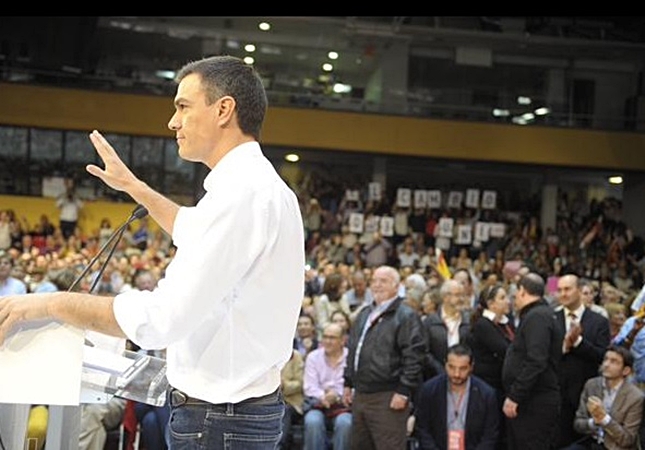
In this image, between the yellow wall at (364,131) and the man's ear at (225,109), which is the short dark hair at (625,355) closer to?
the man's ear at (225,109)

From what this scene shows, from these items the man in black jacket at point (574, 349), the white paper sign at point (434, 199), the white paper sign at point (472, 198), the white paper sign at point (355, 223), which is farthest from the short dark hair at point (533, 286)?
the white paper sign at point (472, 198)

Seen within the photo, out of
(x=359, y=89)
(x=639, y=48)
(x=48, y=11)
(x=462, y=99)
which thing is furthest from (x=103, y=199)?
(x=639, y=48)

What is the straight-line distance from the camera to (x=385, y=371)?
6.17 m

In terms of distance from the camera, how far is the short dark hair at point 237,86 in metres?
1.98

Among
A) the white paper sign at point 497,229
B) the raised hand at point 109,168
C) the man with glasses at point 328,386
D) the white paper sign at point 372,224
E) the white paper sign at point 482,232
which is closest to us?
the raised hand at point 109,168

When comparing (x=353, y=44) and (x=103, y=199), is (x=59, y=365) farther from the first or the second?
(x=353, y=44)

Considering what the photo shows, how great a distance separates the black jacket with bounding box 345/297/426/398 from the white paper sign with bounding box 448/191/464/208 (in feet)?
35.3

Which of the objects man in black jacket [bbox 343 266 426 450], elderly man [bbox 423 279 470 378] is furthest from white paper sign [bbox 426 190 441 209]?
man in black jacket [bbox 343 266 426 450]

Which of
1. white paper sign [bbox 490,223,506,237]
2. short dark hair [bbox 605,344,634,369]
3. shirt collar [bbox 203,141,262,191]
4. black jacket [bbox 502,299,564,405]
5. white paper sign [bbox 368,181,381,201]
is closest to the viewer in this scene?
shirt collar [bbox 203,141,262,191]

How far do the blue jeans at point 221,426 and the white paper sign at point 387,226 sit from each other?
1389cm

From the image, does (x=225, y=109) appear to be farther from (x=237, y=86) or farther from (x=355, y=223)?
(x=355, y=223)

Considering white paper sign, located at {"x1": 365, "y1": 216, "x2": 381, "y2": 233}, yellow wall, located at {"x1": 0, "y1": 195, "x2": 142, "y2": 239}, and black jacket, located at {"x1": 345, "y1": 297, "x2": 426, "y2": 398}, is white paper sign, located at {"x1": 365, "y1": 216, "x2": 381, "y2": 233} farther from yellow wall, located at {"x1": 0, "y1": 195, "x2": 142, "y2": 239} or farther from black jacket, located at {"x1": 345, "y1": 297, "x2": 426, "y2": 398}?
black jacket, located at {"x1": 345, "y1": 297, "x2": 426, "y2": 398}

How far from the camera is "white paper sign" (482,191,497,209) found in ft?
56.0

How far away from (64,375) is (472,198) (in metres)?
15.5
